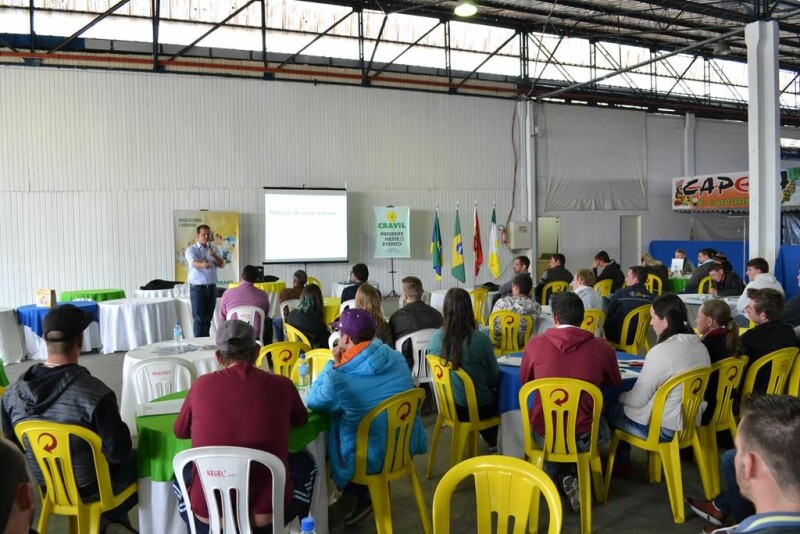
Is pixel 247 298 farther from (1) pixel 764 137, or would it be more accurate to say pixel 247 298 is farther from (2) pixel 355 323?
(1) pixel 764 137

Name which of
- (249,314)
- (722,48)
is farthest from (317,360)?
(722,48)

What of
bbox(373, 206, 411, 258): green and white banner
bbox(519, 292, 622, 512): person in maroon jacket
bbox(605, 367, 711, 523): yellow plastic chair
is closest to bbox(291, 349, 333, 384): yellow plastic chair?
bbox(519, 292, 622, 512): person in maroon jacket

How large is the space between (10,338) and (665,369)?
7.44 m

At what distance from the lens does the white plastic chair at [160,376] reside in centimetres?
402

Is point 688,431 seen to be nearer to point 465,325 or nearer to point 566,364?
point 566,364

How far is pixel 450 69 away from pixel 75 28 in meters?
6.96

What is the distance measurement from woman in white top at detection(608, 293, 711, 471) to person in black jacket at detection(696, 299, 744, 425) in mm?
274

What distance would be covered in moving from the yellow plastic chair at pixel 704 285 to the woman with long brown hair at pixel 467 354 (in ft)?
19.3

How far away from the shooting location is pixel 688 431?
130 inches

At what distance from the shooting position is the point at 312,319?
510 centimetres

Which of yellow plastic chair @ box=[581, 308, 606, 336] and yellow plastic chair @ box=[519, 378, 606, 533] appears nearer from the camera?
yellow plastic chair @ box=[519, 378, 606, 533]

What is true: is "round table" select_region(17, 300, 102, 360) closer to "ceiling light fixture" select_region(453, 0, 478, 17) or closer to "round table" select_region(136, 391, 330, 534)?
"round table" select_region(136, 391, 330, 534)

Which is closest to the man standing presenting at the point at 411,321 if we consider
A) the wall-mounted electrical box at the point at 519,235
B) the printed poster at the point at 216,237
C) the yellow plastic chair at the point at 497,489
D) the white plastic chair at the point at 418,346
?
the white plastic chair at the point at 418,346

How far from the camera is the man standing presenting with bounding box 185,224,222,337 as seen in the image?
23.5 ft
